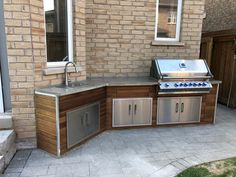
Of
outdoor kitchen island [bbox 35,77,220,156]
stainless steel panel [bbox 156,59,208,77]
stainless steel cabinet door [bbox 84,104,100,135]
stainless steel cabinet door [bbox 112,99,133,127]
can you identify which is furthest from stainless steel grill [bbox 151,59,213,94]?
stainless steel cabinet door [bbox 84,104,100,135]

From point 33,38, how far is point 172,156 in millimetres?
2555

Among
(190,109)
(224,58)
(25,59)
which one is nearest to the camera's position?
(25,59)

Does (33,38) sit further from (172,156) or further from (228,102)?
(228,102)

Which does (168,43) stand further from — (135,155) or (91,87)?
(135,155)

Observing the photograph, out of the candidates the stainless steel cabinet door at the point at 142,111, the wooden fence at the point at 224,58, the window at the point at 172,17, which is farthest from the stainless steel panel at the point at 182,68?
the wooden fence at the point at 224,58

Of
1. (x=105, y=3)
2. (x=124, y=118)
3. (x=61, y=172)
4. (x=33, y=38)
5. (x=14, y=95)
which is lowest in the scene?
(x=61, y=172)

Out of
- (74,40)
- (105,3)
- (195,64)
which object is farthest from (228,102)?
(74,40)

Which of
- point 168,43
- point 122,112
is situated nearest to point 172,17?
point 168,43

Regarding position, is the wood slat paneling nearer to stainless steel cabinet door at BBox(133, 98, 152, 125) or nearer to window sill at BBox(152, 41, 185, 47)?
stainless steel cabinet door at BBox(133, 98, 152, 125)

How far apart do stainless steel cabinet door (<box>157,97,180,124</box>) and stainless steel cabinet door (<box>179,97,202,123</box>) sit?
0.35ft

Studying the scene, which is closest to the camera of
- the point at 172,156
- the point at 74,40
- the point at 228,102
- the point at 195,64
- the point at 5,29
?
the point at 5,29

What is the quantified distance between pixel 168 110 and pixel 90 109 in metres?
1.59

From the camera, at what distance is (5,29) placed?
2770 millimetres

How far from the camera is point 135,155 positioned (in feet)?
9.88
